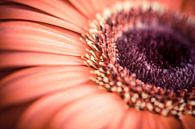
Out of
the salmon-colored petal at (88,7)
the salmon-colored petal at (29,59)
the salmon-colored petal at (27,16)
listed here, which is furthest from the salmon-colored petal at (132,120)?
the salmon-colored petal at (88,7)

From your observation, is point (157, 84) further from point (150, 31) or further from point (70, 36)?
point (150, 31)

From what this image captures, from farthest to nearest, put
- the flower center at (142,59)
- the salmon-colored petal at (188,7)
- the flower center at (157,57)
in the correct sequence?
the salmon-colored petal at (188,7) < the flower center at (157,57) < the flower center at (142,59)

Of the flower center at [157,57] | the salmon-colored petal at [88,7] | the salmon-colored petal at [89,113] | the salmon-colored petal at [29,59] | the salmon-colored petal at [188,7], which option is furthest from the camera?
the salmon-colored petal at [188,7]

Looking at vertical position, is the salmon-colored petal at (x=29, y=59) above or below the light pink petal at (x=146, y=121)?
above

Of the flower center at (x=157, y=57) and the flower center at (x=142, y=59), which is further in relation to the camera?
the flower center at (x=157, y=57)

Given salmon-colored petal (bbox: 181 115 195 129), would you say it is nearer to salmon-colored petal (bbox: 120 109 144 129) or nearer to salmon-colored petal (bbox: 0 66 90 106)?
salmon-colored petal (bbox: 120 109 144 129)

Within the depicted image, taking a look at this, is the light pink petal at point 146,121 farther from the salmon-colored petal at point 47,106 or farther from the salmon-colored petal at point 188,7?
the salmon-colored petal at point 188,7

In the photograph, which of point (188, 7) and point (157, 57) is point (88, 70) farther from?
point (188, 7)
